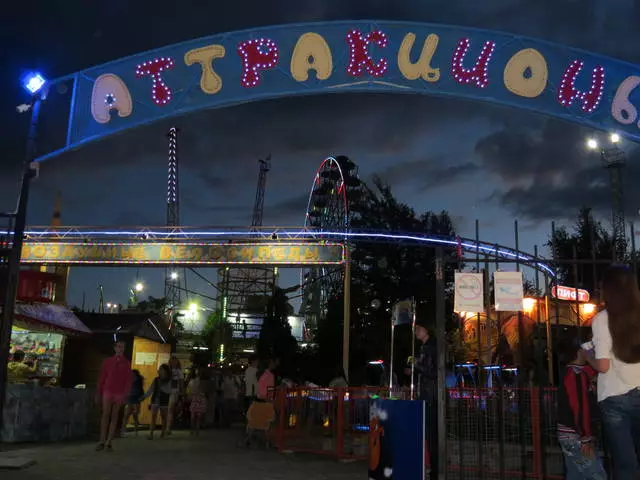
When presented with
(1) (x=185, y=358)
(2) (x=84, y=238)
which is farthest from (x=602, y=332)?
(1) (x=185, y=358)

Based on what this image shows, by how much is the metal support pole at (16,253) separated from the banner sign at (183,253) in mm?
15087

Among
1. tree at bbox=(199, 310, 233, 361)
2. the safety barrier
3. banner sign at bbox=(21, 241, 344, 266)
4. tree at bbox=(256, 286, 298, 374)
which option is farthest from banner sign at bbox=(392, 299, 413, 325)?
tree at bbox=(199, 310, 233, 361)

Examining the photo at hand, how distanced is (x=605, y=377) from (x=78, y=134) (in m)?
7.07

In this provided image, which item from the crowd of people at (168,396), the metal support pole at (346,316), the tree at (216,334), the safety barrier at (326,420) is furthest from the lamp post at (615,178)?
the tree at (216,334)

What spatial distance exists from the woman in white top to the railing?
196 cm

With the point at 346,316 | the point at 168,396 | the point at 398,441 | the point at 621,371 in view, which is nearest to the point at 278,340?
the point at 346,316

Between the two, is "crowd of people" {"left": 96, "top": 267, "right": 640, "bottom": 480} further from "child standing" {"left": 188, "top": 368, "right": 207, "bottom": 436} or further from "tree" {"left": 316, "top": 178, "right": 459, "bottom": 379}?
"tree" {"left": 316, "top": 178, "right": 459, "bottom": 379}

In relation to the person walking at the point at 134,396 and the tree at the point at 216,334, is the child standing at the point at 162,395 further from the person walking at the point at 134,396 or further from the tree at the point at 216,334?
the tree at the point at 216,334

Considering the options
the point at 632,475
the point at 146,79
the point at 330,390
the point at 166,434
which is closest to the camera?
the point at 632,475

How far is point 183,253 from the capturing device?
79.5 ft

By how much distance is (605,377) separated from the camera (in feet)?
14.8

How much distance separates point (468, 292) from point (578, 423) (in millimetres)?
1895

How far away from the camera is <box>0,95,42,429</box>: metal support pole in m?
7.99

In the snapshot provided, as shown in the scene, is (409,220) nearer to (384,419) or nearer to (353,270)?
(353,270)
